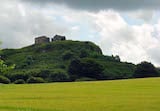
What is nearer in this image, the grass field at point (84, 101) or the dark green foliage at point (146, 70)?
the grass field at point (84, 101)

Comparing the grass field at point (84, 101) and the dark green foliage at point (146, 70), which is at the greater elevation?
the dark green foliage at point (146, 70)

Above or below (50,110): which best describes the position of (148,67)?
above

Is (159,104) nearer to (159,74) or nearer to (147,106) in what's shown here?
(147,106)

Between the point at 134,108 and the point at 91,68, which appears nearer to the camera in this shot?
the point at 134,108

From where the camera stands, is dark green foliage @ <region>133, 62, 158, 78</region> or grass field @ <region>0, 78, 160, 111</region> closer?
grass field @ <region>0, 78, 160, 111</region>

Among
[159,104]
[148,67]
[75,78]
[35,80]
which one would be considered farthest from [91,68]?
[159,104]

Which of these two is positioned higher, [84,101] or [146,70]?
[146,70]

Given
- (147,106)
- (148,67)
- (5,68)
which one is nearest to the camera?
(147,106)

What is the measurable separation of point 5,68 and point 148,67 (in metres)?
129

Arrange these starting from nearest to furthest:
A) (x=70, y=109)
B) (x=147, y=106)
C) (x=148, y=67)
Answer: (x=70, y=109) < (x=147, y=106) < (x=148, y=67)

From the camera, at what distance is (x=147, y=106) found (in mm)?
42250

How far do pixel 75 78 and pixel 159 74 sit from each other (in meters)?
35.5

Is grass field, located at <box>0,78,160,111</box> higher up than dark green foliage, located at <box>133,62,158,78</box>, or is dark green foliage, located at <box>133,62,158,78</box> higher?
dark green foliage, located at <box>133,62,158,78</box>

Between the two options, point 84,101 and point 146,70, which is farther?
point 146,70
